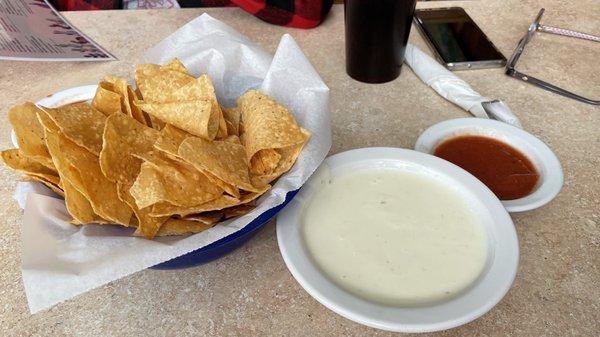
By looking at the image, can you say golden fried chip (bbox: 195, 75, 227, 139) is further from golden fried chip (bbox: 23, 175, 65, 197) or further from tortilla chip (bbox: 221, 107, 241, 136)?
golden fried chip (bbox: 23, 175, 65, 197)

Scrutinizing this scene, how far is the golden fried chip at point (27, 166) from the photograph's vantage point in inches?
29.6

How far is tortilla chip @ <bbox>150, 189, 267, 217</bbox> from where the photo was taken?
716mm

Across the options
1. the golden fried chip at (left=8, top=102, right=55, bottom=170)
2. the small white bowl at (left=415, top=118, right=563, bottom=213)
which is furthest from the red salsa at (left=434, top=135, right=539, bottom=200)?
the golden fried chip at (left=8, top=102, right=55, bottom=170)

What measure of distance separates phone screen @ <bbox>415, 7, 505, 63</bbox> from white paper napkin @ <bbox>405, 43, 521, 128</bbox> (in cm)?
9

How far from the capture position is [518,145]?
1.00 m

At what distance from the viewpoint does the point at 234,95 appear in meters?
1.04

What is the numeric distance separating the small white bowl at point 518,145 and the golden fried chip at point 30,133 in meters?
0.71

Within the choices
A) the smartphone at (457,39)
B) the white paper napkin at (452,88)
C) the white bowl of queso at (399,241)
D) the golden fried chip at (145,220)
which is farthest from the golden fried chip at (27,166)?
the smartphone at (457,39)

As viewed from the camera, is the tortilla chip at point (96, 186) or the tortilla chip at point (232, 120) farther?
the tortilla chip at point (232, 120)

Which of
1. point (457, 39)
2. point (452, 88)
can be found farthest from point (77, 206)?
point (457, 39)

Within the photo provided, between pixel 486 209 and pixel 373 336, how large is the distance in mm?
284

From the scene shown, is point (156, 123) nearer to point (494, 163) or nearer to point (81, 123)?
point (81, 123)

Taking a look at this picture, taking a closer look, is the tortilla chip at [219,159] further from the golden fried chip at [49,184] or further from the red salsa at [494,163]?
the red salsa at [494,163]

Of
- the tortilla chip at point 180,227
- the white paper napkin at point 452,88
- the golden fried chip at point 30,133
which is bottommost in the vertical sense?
the white paper napkin at point 452,88
